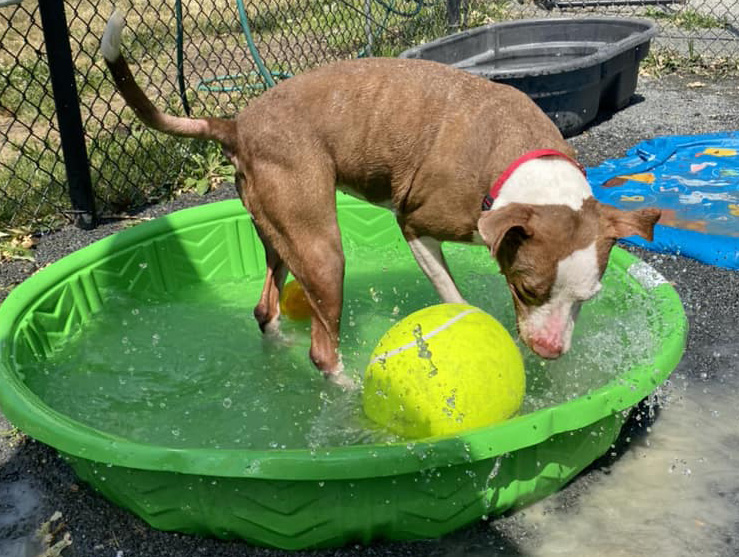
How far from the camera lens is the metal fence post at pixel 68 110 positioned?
5242 millimetres

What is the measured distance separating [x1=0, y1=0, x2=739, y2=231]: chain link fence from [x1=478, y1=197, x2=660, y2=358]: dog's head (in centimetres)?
293

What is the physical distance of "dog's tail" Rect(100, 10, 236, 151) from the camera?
343 cm

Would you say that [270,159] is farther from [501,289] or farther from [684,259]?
[684,259]

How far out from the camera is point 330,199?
12.2 feet

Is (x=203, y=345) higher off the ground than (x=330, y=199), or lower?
lower

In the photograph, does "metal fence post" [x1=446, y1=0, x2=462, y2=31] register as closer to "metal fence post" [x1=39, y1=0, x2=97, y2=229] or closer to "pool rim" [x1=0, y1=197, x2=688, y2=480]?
"metal fence post" [x1=39, y1=0, x2=97, y2=229]

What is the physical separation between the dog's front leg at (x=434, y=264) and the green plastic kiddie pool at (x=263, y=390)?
0.49m

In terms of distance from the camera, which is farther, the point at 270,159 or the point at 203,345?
the point at 203,345

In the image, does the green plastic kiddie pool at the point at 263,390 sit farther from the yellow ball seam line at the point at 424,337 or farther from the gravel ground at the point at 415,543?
the yellow ball seam line at the point at 424,337

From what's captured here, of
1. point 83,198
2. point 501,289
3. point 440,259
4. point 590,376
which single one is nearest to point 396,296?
point 501,289

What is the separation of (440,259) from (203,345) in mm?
1385

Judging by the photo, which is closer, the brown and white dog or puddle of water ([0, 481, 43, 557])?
puddle of water ([0, 481, 43, 557])

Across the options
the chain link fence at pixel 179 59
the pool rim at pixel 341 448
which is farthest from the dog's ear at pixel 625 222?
the chain link fence at pixel 179 59

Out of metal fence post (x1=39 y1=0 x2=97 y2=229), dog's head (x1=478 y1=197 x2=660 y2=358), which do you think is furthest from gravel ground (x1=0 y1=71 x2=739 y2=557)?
metal fence post (x1=39 y1=0 x2=97 y2=229)
